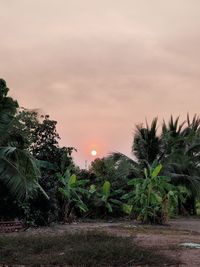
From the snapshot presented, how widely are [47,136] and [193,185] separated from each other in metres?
10.3

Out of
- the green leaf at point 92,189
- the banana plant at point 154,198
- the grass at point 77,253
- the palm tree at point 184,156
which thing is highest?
the palm tree at point 184,156

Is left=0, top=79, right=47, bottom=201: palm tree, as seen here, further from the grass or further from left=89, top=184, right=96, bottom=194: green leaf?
left=89, top=184, right=96, bottom=194: green leaf

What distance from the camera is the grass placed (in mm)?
9859

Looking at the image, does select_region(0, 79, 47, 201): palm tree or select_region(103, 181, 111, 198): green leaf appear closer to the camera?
select_region(0, 79, 47, 201): palm tree

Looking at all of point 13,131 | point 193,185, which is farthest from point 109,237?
point 193,185

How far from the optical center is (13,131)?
15.3m

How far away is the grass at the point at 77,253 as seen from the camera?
9.86m

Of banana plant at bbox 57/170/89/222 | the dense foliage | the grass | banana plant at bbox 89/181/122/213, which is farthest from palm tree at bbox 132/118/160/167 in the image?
the grass

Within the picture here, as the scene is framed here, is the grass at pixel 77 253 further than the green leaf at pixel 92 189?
No

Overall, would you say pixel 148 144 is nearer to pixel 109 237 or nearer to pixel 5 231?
pixel 5 231

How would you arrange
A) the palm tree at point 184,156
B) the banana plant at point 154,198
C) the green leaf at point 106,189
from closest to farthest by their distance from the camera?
the banana plant at point 154,198, the green leaf at point 106,189, the palm tree at point 184,156

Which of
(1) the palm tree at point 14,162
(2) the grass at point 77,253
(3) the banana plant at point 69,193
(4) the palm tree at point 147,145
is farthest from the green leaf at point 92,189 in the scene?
(2) the grass at point 77,253

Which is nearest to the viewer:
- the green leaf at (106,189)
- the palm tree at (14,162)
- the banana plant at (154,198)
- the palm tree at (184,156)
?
the palm tree at (14,162)

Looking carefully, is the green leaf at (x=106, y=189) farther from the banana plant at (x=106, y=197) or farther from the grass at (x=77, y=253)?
the grass at (x=77, y=253)
